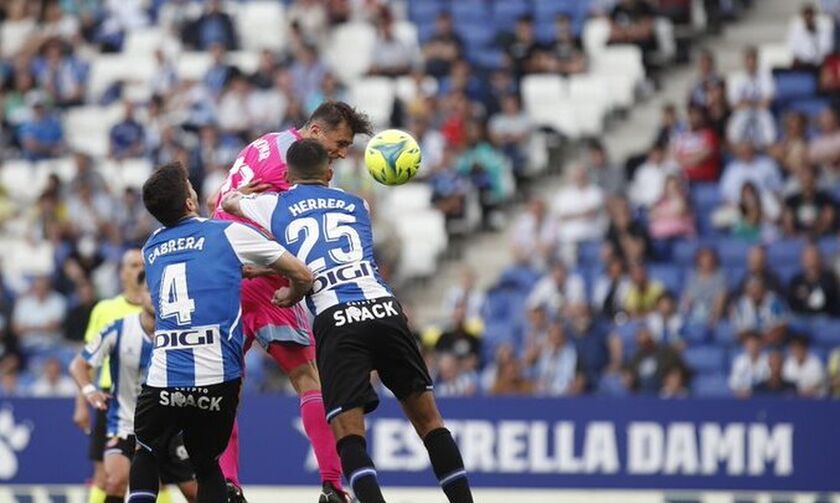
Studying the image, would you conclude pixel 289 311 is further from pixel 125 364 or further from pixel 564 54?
pixel 564 54

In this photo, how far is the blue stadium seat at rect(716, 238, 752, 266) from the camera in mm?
20828

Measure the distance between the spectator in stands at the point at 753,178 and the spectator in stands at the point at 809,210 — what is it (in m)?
0.30

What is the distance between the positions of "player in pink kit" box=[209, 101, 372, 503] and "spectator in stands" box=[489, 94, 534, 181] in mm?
10920

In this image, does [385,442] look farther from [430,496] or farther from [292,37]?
[292,37]

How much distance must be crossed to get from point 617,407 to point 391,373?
7.08 metres

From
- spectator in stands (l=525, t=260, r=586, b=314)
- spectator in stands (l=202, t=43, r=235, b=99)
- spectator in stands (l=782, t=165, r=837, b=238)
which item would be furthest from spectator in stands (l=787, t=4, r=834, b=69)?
spectator in stands (l=202, t=43, r=235, b=99)

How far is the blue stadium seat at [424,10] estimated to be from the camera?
26.0 metres

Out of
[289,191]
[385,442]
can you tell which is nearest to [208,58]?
[385,442]

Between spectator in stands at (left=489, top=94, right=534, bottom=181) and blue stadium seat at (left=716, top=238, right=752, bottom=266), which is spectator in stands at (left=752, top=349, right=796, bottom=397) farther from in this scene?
spectator in stands at (left=489, top=94, right=534, bottom=181)

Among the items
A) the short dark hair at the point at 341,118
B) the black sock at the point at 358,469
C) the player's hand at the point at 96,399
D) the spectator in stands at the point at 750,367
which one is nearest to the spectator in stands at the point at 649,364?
the spectator in stands at the point at 750,367

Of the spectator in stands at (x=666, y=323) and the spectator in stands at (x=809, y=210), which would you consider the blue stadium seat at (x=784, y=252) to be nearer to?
the spectator in stands at (x=809, y=210)

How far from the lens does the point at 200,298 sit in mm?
11070

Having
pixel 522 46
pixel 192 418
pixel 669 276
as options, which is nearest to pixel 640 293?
pixel 669 276

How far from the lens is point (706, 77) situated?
22359 mm
